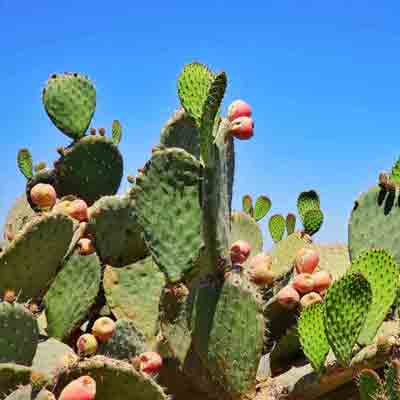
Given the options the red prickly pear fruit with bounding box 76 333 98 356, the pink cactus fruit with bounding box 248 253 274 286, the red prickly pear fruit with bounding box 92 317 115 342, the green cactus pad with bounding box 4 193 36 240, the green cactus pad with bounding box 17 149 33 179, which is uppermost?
the green cactus pad with bounding box 17 149 33 179

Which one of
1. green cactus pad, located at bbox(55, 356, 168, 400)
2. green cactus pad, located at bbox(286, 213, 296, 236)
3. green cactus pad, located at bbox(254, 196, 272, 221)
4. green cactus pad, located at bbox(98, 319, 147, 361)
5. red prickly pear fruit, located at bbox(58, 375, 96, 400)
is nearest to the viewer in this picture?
red prickly pear fruit, located at bbox(58, 375, 96, 400)

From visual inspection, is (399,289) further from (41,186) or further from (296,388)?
(41,186)

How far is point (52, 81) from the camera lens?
12.7 feet

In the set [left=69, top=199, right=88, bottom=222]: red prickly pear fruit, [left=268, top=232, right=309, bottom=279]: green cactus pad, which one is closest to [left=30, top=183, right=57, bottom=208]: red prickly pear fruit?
[left=69, top=199, right=88, bottom=222]: red prickly pear fruit

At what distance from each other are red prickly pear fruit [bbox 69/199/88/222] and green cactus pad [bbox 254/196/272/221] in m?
2.34

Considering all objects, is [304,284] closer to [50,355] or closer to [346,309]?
[346,309]

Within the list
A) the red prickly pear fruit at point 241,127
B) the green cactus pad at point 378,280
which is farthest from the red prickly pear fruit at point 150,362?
the red prickly pear fruit at point 241,127

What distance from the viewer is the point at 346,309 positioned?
2.30 metres

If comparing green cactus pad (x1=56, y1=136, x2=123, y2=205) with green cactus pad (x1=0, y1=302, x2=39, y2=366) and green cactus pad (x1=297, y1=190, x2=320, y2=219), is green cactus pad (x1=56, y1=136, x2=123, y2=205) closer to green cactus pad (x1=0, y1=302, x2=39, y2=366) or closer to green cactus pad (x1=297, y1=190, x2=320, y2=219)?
green cactus pad (x1=297, y1=190, x2=320, y2=219)

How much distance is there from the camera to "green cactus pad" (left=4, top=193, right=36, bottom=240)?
166 inches

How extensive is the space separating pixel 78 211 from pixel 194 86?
1.11m

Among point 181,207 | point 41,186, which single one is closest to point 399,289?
point 181,207

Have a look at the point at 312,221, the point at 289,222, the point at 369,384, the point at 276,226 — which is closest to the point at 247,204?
the point at 289,222

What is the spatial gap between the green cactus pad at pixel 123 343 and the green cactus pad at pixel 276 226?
218 cm
